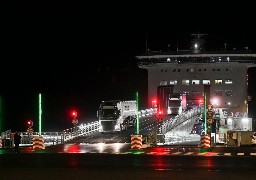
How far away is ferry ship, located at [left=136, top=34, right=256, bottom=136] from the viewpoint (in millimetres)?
71125

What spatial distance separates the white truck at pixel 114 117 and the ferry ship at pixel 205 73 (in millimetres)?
17823

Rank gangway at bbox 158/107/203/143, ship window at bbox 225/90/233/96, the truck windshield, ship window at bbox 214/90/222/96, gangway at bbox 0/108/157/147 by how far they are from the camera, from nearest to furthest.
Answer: gangway at bbox 0/108/157/147 → gangway at bbox 158/107/203/143 → the truck windshield → ship window at bbox 214/90/222/96 → ship window at bbox 225/90/233/96

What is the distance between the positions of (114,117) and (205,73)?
2370 cm

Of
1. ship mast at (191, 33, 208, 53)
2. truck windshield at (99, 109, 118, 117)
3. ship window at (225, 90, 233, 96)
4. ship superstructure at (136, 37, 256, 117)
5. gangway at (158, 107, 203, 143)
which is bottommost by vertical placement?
gangway at (158, 107, 203, 143)

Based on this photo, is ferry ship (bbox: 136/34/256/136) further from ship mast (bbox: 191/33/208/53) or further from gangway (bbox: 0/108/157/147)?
gangway (bbox: 0/108/157/147)

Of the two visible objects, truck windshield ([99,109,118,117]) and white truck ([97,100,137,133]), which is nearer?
white truck ([97,100,137,133])

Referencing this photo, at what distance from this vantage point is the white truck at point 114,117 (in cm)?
5103

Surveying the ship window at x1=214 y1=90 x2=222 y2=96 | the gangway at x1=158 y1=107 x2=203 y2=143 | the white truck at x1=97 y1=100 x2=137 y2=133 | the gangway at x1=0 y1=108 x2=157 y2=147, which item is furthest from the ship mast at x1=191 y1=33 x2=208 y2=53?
the gangway at x1=0 y1=108 x2=157 y2=147

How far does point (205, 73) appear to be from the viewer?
2825 inches

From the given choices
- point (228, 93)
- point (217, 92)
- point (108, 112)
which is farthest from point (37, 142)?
point (228, 93)

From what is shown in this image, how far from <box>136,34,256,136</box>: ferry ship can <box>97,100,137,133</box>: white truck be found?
702 inches

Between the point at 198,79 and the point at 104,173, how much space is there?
52.2 metres

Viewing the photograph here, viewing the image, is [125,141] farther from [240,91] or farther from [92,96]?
[92,96]

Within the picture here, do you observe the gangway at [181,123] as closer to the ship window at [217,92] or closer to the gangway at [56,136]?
the gangway at [56,136]
